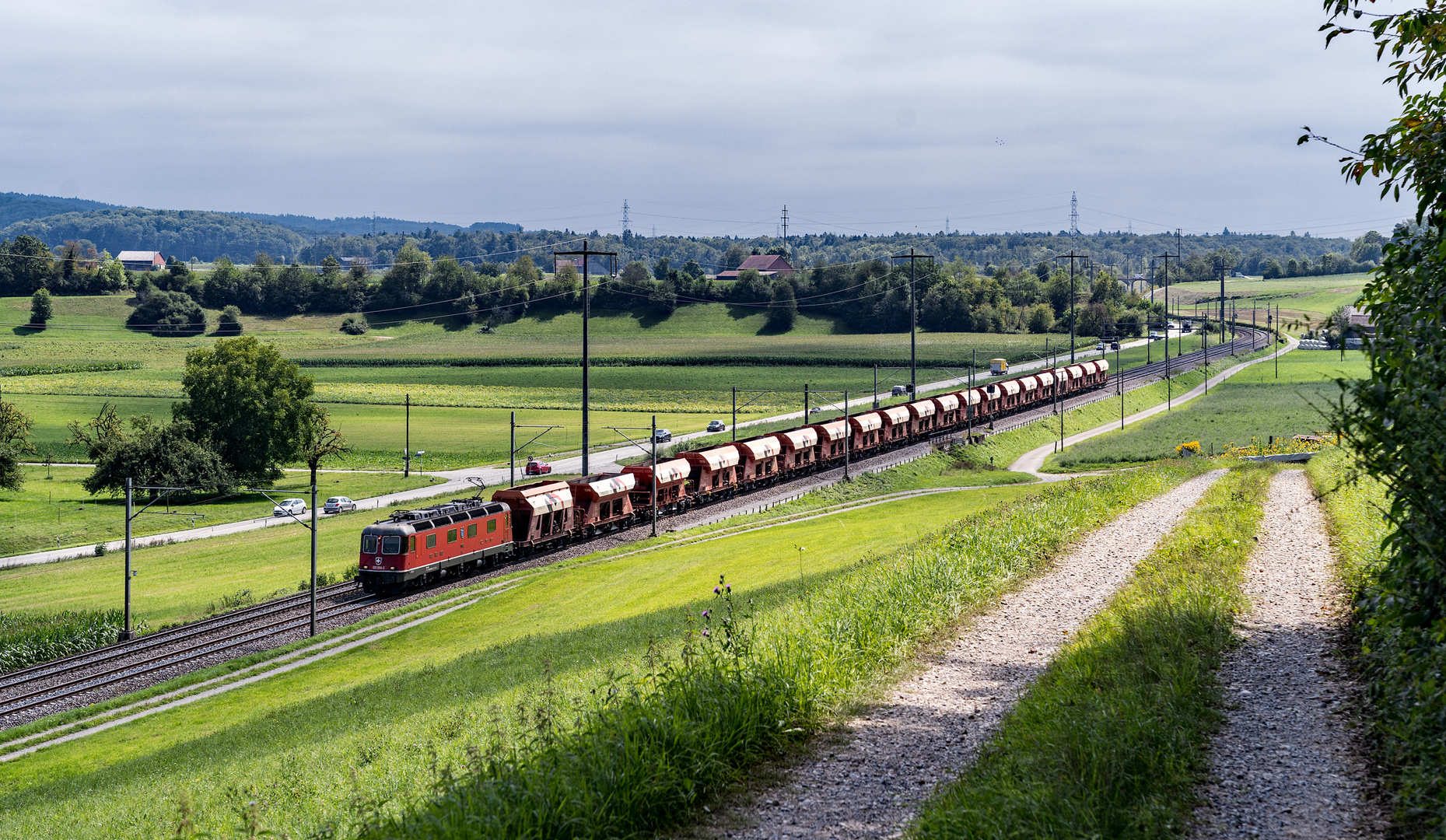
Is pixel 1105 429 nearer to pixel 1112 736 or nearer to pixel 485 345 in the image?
pixel 1112 736

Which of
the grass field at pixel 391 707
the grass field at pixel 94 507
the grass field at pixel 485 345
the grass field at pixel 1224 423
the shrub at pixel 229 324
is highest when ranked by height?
the shrub at pixel 229 324

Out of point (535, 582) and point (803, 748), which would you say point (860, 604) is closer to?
point (803, 748)

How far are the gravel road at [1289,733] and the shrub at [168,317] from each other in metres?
206

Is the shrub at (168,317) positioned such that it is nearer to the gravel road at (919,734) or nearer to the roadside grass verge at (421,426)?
the roadside grass verge at (421,426)

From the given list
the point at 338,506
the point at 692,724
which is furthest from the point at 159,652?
the point at 338,506

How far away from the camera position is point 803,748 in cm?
1277

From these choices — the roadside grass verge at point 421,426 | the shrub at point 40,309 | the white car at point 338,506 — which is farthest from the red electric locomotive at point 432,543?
the shrub at point 40,309

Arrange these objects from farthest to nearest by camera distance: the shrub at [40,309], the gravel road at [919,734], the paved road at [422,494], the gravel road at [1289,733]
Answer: the shrub at [40,309] < the paved road at [422,494] < the gravel road at [919,734] < the gravel road at [1289,733]

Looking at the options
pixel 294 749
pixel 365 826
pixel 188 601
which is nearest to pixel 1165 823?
pixel 365 826

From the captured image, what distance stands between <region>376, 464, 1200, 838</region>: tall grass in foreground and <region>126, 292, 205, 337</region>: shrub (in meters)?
202

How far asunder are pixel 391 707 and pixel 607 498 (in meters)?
30.2

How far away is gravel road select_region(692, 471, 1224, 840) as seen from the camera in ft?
35.3

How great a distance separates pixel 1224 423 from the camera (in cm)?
9462

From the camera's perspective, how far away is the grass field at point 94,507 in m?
64.2
